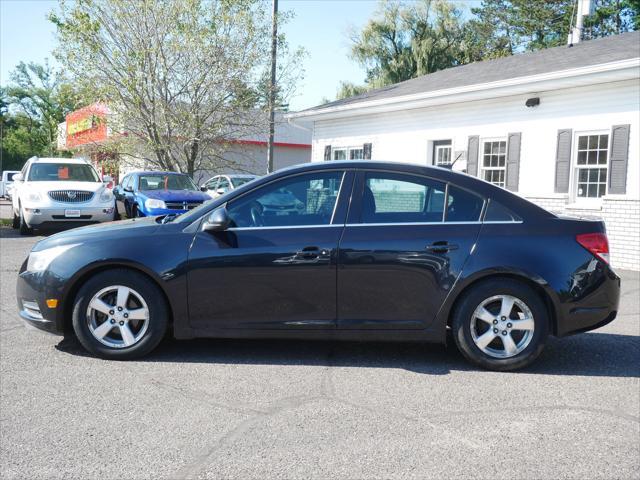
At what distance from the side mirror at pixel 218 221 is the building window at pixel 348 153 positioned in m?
13.8

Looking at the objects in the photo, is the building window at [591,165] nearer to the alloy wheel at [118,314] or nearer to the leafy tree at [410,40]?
the alloy wheel at [118,314]

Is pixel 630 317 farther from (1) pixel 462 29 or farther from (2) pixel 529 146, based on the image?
(1) pixel 462 29

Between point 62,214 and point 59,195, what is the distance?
0.46 metres

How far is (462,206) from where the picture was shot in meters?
5.03

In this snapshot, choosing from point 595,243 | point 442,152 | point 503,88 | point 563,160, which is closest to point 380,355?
point 595,243

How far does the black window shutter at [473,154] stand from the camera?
49.7 ft

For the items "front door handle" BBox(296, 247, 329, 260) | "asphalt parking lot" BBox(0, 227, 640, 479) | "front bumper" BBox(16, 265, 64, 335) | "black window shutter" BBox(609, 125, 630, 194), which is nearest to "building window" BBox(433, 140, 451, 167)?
"black window shutter" BBox(609, 125, 630, 194)

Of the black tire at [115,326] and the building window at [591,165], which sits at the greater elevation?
the building window at [591,165]

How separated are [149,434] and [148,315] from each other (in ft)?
4.74

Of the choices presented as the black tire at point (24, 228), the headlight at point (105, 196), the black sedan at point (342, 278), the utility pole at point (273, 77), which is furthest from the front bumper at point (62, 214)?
the black sedan at point (342, 278)

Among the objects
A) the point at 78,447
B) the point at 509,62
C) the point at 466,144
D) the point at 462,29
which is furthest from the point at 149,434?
the point at 462,29

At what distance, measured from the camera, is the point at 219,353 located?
5.32 m

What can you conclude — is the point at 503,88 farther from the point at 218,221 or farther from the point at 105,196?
the point at 218,221

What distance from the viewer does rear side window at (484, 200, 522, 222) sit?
5004 millimetres
